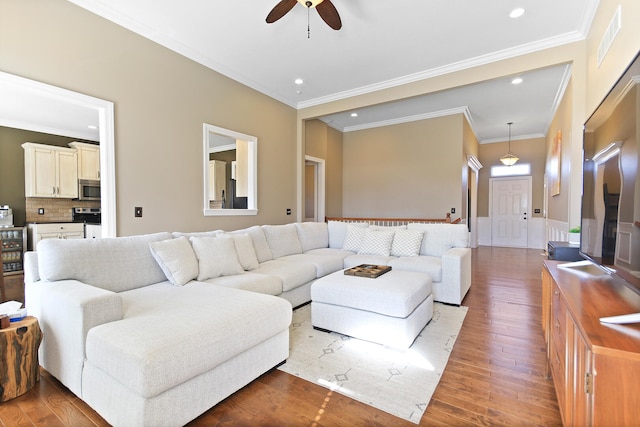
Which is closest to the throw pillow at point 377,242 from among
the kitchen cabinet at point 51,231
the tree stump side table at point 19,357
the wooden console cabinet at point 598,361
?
the wooden console cabinet at point 598,361

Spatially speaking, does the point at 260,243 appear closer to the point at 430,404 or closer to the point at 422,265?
the point at 422,265

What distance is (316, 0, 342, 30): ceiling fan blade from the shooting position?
2.59 m

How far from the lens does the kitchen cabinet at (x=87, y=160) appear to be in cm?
614

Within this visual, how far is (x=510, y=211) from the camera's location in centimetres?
848

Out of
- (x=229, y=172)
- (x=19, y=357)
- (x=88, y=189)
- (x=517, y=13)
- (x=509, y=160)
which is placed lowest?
(x=19, y=357)

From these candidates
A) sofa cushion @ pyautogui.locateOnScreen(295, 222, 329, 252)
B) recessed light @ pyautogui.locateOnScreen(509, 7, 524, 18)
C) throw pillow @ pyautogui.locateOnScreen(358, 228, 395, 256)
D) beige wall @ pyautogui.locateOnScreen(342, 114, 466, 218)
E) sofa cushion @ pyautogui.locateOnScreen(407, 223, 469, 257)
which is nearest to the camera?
recessed light @ pyautogui.locateOnScreen(509, 7, 524, 18)

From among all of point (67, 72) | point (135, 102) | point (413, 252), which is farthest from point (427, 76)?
point (67, 72)

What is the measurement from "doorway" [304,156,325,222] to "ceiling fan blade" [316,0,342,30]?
3.56 meters

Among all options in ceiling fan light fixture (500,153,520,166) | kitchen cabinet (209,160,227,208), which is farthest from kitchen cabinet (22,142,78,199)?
ceiling fan light fixture (500,153,520,166)

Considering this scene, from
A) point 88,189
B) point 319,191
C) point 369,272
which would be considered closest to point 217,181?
point 88,189

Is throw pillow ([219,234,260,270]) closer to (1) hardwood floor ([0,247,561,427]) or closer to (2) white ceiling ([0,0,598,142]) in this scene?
(1) hardwood floor ([0,247,561,427])

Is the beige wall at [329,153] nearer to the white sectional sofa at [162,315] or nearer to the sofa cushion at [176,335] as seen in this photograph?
the white sectional sofa at [162,315]

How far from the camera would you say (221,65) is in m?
4.12

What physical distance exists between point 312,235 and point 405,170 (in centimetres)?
314
